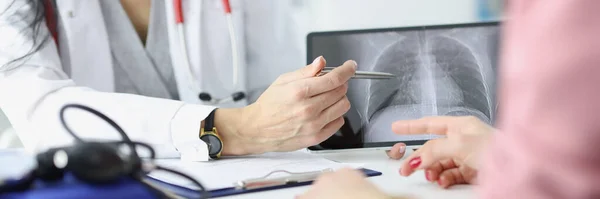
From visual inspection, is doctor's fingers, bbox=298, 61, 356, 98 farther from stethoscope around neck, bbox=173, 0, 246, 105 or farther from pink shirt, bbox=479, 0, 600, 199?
pink shirt, bbox=479, 0, 600, 199

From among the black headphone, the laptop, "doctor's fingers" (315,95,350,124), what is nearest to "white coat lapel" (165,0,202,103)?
the laptop

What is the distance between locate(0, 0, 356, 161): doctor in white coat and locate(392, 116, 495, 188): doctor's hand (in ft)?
0.64

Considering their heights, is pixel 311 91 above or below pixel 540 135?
below

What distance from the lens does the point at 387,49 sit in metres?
1.05

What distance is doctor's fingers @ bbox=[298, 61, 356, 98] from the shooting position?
891 mm

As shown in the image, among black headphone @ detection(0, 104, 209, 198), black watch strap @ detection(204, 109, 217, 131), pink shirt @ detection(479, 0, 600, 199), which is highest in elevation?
pink shirt @ detection(479, 0, 600, 199)

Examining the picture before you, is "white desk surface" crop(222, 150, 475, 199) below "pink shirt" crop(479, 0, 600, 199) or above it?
below

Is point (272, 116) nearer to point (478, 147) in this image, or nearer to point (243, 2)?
point (478, 147)

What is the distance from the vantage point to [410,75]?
1.02 metres

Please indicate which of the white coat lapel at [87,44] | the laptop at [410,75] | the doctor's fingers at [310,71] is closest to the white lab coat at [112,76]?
the white coat lapel at [87,44]

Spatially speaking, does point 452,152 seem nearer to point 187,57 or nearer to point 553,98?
point 553,98

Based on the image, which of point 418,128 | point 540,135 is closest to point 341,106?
point 418,128

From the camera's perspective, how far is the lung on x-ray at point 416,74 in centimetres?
99

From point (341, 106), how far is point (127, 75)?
0.53 metres
